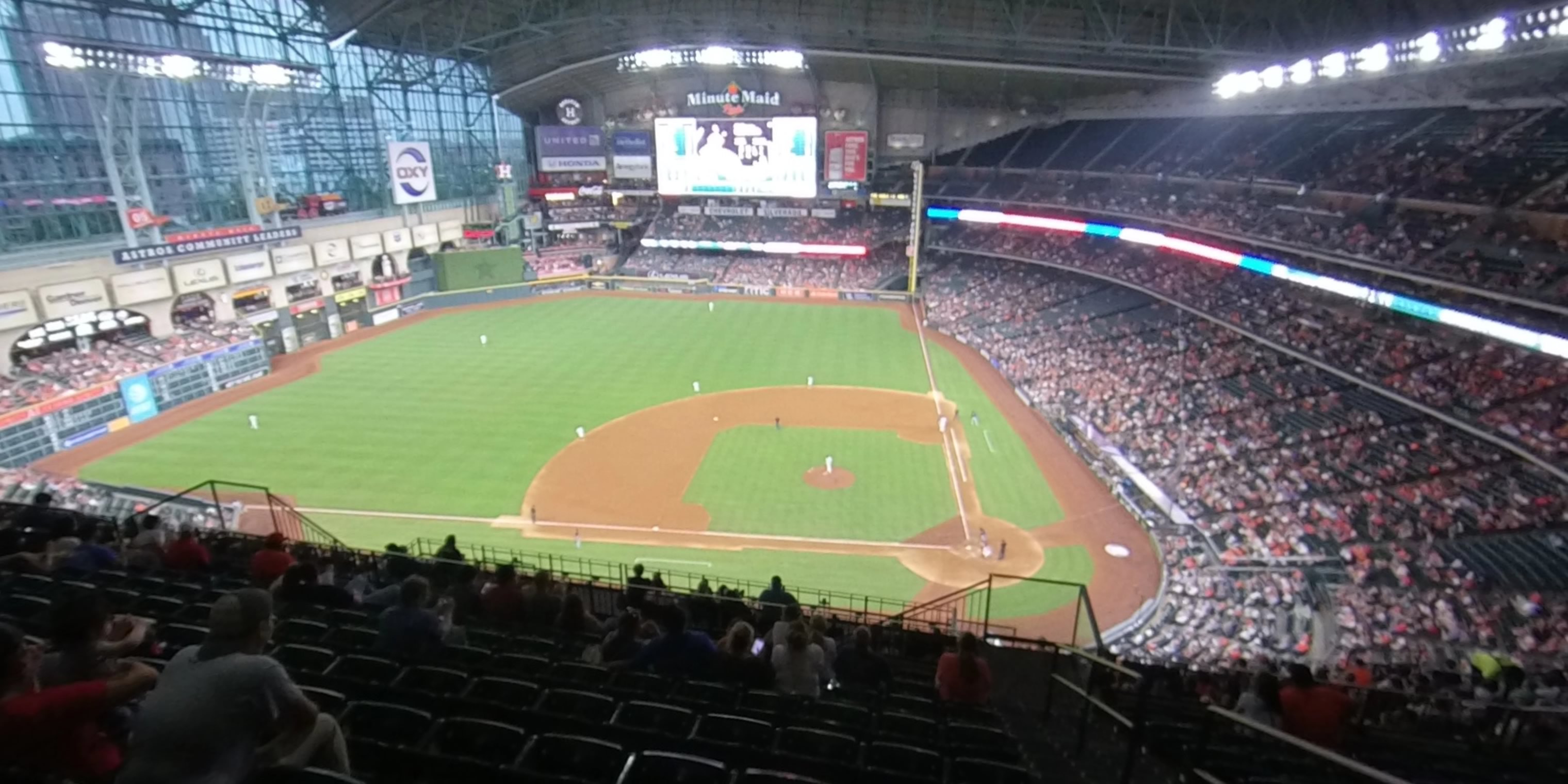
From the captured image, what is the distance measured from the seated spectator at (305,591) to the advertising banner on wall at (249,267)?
128ft

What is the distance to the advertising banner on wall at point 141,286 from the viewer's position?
33.5 m

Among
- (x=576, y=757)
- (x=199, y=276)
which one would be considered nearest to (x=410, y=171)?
(x=199, y=276)

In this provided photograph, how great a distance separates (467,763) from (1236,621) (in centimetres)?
1834

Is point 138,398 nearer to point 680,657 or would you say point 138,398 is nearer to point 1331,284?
point 680,657

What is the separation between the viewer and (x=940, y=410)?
3278 cm

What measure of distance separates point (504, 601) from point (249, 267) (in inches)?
1605

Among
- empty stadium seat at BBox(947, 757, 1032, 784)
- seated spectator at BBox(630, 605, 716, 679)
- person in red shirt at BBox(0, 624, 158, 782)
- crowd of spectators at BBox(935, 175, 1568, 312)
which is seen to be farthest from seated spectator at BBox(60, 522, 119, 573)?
crowd of spectators at BBox(935, 175, 1568, 312)

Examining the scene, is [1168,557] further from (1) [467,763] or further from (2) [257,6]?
(2) [257,6]

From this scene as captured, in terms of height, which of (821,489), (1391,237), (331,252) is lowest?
(821,489)

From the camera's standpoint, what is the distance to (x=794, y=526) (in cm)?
2325

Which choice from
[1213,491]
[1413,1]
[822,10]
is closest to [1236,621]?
[1213,491]

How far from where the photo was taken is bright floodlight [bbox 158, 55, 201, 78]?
3181 centimetres

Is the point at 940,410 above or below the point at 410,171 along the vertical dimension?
below

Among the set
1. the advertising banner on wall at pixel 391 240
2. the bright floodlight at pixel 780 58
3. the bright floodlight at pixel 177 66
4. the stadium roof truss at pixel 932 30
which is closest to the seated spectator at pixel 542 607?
the stadium roof truss at pixel 932 30
